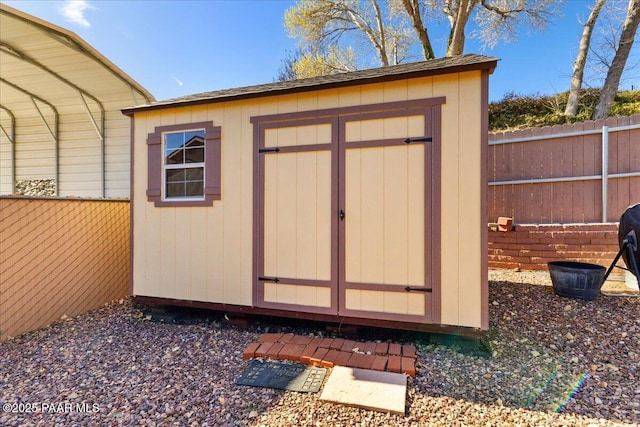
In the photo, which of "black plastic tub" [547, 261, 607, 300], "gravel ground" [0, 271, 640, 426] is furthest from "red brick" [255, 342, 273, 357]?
"black plastic tub" [547, 261, 607, 300]

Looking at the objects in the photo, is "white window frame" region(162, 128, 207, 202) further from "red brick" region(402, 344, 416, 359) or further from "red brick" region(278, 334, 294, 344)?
"red brick" region(402, 344, 416, 359)

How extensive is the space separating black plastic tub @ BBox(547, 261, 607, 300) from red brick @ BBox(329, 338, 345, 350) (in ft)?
8.87

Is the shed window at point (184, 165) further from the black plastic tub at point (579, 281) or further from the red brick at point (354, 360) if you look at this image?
the black plastic tub at point (579, 281)

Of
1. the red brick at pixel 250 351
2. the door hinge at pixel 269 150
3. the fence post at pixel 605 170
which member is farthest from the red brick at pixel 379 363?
the fence post at pixel 605 170

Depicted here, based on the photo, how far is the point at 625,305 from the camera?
136 inches

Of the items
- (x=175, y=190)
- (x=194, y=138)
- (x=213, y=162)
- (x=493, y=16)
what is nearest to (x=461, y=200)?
(x=213, y=162)

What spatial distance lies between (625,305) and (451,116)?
292cm

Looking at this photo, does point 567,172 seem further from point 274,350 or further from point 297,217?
point 274,350

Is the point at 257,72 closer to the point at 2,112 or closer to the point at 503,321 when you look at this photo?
the point at 2,112

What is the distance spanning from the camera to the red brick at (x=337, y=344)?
294 centimetres

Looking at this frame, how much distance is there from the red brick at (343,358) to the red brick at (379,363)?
0.22 meters

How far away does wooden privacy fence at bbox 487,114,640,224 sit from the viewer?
4867mm

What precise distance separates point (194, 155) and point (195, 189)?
407mm

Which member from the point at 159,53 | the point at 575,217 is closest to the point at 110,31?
the point at 159,53
